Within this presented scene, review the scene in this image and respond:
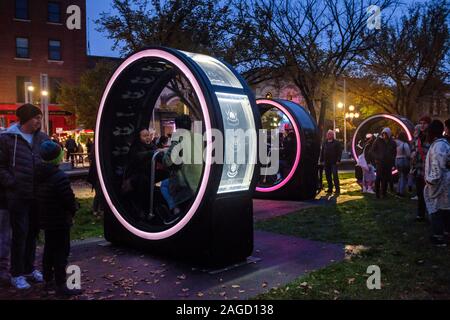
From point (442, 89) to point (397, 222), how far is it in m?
25.2

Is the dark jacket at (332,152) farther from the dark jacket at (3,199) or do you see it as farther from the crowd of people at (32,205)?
the dark jacket at (3,199)

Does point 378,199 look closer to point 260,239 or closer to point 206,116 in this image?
point 260,239

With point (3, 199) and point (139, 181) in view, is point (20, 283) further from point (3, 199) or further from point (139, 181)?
point (139, 181)

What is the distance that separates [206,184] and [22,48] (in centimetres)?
3526

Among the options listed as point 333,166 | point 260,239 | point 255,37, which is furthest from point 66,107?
point 260,239

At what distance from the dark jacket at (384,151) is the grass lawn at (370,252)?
1313 millimetres

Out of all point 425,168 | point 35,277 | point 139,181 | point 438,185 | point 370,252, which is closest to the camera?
point 35,277

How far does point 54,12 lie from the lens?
37.0 metres

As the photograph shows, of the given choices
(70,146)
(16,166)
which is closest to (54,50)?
(70,146)

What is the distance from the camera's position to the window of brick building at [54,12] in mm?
36781

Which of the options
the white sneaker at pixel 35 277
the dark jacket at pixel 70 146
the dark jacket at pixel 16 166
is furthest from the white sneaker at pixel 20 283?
the dark jacket at pixel 70 146

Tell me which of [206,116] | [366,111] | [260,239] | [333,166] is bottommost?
[260,239]

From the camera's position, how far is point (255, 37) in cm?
2012

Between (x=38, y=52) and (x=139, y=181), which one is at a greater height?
(x=38, y=52)
